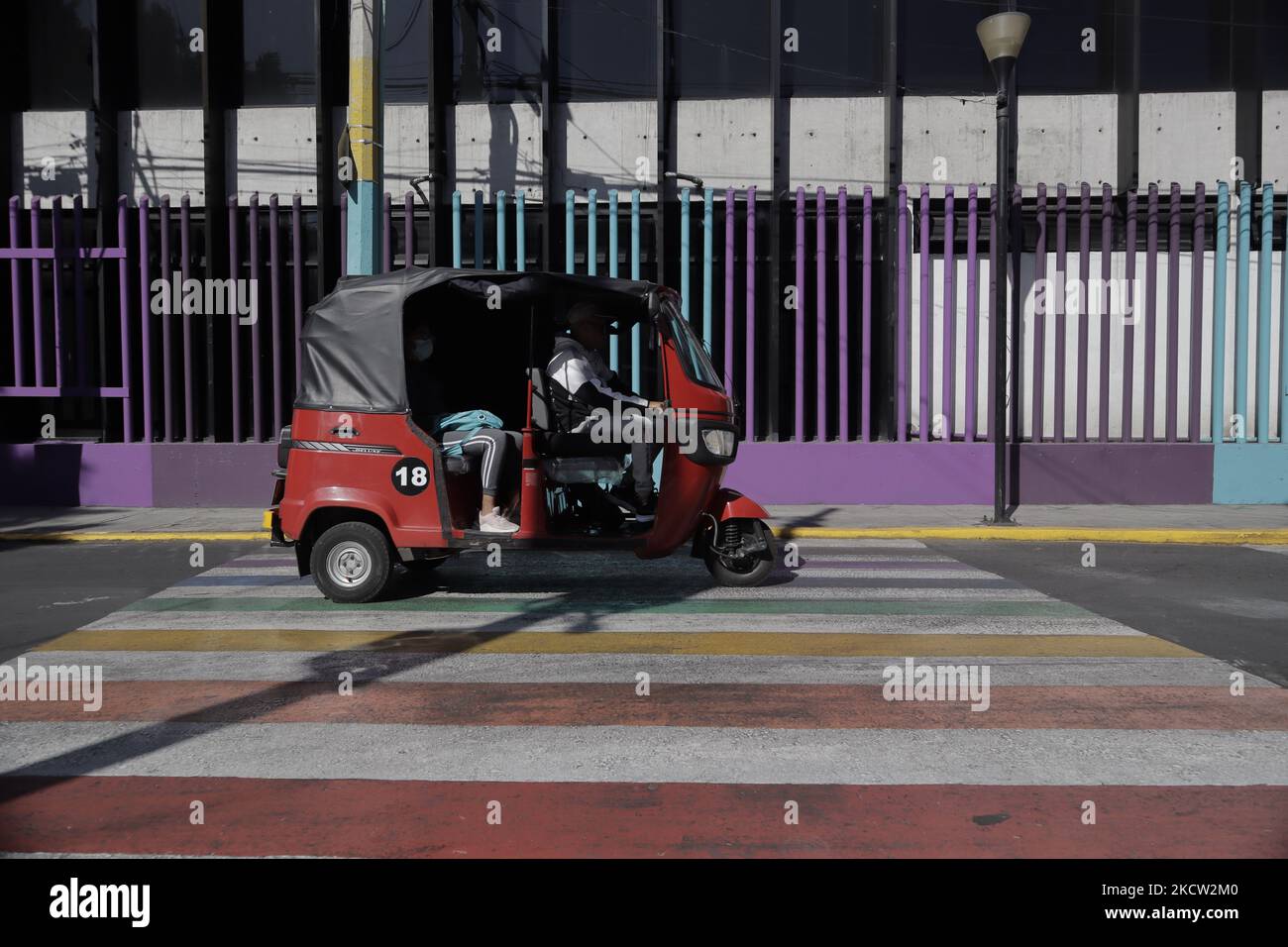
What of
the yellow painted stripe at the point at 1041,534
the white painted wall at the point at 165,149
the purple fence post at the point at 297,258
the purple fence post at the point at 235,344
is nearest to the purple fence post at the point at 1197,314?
the yellow painted stripe at the point at 1041,534

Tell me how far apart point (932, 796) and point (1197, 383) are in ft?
38.6

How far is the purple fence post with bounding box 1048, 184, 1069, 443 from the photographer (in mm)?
13562

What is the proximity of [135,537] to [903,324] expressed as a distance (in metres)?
9.82

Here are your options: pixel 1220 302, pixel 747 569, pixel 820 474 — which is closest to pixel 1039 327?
pixel 1220 302

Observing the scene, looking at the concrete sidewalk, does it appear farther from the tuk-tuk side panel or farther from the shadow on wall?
the tuk-tuk side panel

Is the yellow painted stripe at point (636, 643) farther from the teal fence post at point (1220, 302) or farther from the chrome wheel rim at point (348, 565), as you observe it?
the teal fence post at point (1220, 302)

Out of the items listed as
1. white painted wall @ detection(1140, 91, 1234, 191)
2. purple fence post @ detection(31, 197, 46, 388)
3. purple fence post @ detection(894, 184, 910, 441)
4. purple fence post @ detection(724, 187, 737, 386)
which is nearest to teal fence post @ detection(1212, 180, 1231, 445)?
white painted wall @ detection(1140, 91, 1234, 191)

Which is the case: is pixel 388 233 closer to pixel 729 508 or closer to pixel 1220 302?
pixel 729 508

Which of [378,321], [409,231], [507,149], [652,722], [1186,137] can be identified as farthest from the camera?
[507,149]

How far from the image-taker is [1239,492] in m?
13.6

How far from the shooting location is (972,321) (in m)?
13.8

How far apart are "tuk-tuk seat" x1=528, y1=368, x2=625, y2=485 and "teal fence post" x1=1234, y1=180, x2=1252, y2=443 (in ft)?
33.1

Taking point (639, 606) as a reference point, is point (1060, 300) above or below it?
above

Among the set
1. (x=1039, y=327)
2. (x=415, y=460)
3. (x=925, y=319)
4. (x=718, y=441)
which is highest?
(x=925, y=319)
